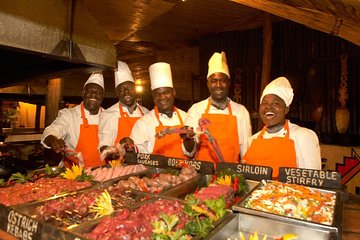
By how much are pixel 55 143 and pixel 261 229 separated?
2.94 m

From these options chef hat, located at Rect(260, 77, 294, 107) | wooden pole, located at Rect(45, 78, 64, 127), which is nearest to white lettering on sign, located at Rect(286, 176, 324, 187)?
chef hat, located at Rect(260, 77, 294, 107)

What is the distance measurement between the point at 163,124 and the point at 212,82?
982 millimetres

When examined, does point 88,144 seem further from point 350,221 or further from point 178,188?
point 350,221

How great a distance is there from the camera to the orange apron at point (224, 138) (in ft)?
13.1

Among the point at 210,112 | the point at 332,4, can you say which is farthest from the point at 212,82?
→ the point at 332,4

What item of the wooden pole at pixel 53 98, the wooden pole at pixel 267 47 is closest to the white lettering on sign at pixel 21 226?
the wooden pole at pixel 267 47

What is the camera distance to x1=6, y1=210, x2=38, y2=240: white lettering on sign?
169cm

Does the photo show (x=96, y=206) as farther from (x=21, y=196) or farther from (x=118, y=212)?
(x=21, y=196)

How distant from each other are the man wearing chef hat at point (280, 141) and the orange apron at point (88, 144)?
265 cm

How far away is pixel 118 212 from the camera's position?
6.45ft

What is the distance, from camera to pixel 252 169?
263cm

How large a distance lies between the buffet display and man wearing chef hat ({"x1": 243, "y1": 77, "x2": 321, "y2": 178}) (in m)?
0.76

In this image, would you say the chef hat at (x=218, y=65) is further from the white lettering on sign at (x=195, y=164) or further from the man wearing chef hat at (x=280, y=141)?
the white lettering on sign at (x=195, y=164)

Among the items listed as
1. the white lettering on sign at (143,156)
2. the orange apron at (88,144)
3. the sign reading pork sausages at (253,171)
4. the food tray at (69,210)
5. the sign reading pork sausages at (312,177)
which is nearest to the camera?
the food tray at (69,210)
